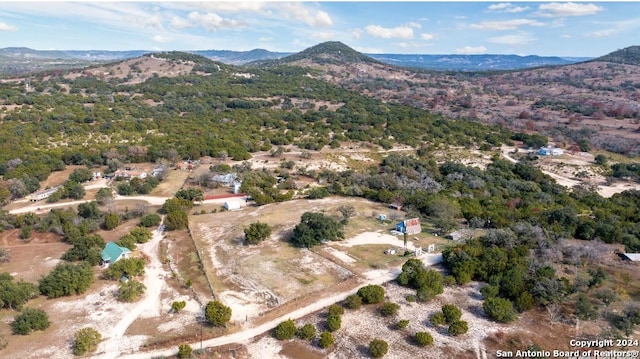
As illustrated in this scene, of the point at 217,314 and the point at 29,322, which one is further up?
the point at 217,314

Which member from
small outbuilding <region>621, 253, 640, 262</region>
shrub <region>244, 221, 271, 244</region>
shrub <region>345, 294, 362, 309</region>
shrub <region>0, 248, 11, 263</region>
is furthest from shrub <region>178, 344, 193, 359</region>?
small outbuilding <region>621, 253, 640, 262</region>

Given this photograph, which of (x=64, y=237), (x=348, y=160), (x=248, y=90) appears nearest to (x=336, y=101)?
(x=248, y=90)

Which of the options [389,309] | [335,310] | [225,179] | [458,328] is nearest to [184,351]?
[335,310]

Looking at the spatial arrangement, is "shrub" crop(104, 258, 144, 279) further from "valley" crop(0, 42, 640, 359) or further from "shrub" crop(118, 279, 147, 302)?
"shrub" crop(118, 279, 147, 302)

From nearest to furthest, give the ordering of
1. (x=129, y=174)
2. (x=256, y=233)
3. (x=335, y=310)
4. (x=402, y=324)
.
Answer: (x=402, y=324)
(x=335, y=310)
(x=256, y=233)
(x=129, y=174)

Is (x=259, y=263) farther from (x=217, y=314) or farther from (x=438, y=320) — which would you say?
(x=438, y=320)

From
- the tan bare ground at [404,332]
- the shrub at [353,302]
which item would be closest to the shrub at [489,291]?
the tan bare ground at [404,332]
